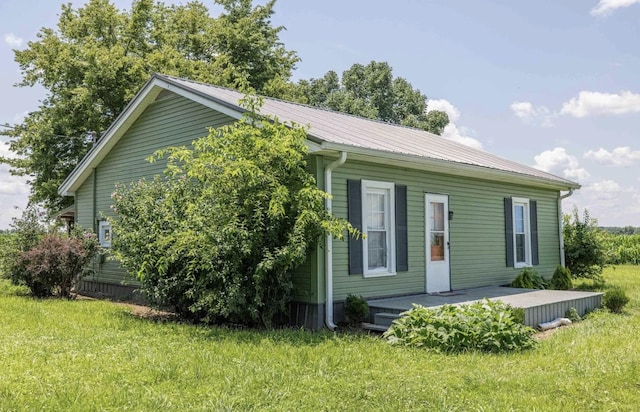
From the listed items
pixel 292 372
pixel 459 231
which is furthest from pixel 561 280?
pixel 292 372

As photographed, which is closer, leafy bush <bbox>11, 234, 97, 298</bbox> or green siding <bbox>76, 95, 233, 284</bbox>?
green siding <bbox>76, 95, 233, 284</bbox>

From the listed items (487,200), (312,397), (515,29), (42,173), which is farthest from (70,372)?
(42,173)

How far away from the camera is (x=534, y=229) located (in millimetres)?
12938

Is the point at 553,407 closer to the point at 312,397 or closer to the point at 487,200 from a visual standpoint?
the point at 312,397

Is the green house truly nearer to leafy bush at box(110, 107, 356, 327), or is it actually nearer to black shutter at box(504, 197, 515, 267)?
black shutter at box(504, 197, 515, 267)

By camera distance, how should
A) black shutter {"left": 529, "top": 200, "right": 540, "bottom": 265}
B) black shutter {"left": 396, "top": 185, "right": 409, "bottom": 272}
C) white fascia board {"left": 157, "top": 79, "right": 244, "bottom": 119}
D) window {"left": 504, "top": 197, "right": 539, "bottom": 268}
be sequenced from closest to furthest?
white fascia board {"left": 157, "top": 79, "right": 244, "bottom": 119} → black shutter {"left": 396, "top": 185, "right": 409, "bottom": 272} → window {"left": 504, "top": 197, "right": 539, "bottom": 268} → black shutter {"left": 529, "top": 200, "right": 540, "bottom": 265}

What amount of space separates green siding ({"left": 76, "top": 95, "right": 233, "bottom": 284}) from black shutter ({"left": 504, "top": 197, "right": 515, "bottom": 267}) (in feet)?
21.2

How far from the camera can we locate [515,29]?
12430 millimetres

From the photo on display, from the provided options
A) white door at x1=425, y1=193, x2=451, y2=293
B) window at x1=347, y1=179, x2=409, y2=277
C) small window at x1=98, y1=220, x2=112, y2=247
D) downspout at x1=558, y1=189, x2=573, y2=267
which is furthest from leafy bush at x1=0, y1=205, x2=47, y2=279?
→ downspout at x1=558, y1=189, x2=573, y2=267

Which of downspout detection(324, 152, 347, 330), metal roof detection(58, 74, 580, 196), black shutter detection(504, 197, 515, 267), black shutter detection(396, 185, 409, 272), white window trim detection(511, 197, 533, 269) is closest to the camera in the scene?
downspout detection(324, 152, 347, 330)

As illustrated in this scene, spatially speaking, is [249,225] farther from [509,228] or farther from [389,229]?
[509,228]

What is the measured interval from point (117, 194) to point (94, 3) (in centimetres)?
1609

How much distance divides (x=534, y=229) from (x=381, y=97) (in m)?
24.4

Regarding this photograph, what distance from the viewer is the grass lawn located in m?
4.34
